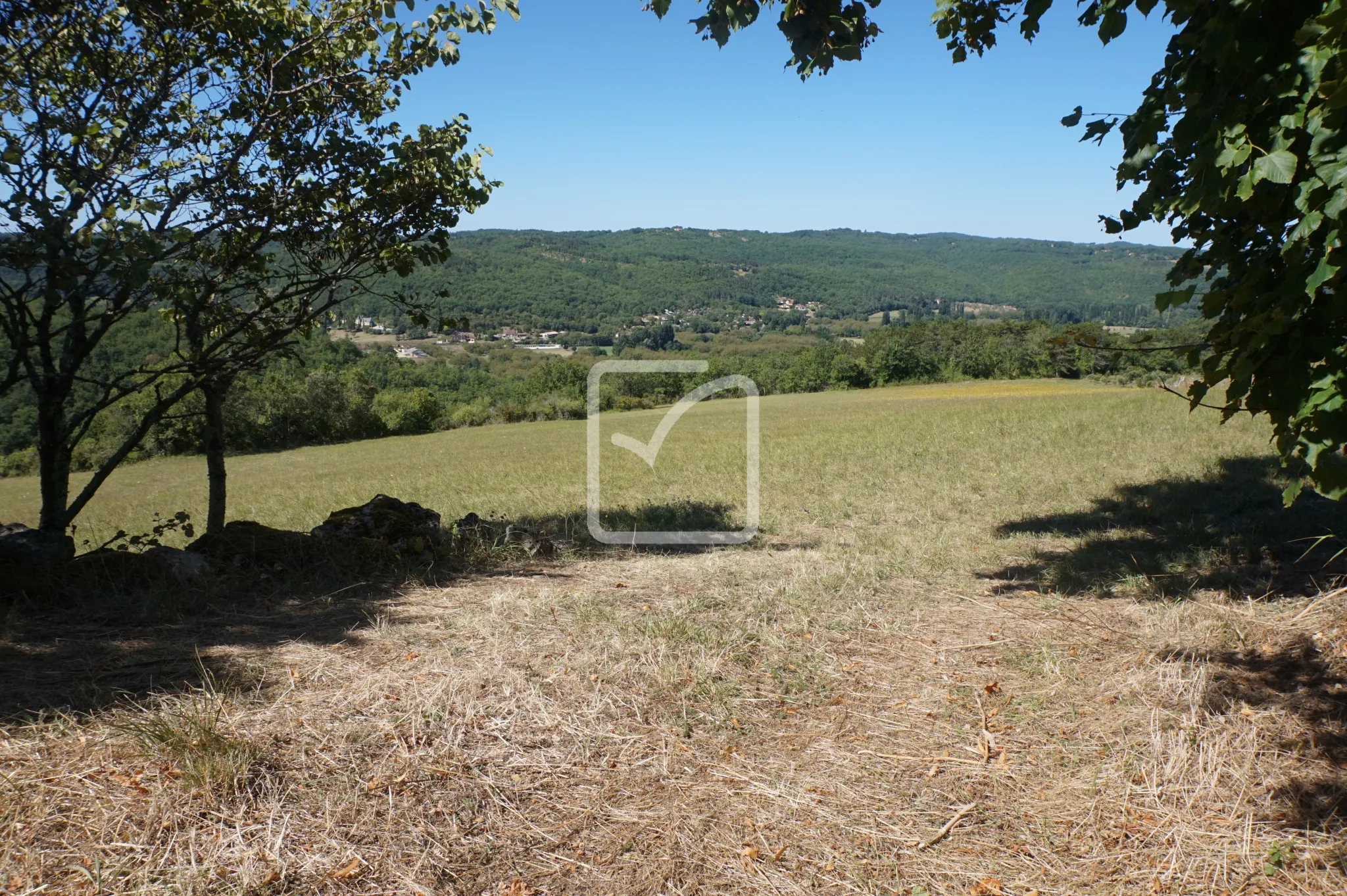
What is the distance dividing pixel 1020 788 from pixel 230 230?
7.73 m

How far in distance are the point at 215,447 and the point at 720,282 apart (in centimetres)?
15264

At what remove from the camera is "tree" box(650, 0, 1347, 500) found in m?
3.11

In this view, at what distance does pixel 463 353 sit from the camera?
10256 centimetres

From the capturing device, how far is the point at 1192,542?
25.3 feet

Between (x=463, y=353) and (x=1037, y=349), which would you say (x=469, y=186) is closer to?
(x=1037, y=349)

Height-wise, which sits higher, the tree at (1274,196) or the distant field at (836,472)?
the tree at (1274,196)

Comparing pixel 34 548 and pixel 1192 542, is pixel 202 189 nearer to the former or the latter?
pixel 34 548

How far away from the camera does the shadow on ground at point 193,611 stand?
161 inches

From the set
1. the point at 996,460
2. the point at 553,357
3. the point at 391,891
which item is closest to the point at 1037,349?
the point at 553,357

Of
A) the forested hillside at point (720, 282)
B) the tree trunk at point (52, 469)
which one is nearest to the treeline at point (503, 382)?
the forested hillside at point (720, 282)

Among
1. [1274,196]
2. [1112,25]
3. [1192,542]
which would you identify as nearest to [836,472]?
[1192,542]

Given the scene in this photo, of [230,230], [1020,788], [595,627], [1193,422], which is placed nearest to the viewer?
[1020,788]

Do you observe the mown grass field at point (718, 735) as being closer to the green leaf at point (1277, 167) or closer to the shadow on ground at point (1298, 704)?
the shadow on ground at point (1298, 704)

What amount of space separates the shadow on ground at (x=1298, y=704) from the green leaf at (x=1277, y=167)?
244cm
